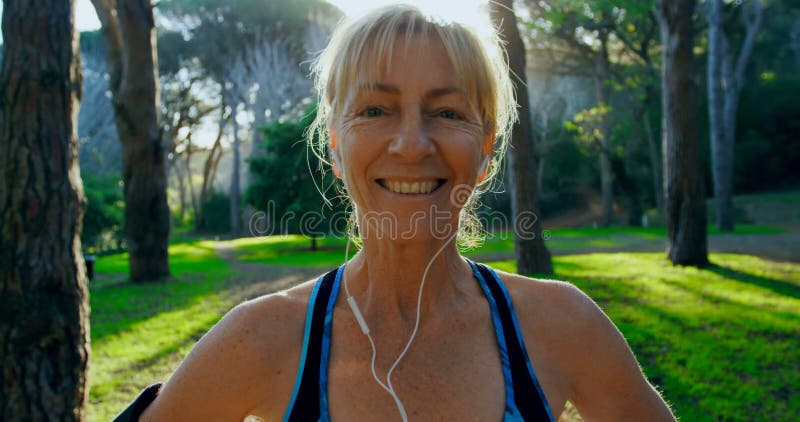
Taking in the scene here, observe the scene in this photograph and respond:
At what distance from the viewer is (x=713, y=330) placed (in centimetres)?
662

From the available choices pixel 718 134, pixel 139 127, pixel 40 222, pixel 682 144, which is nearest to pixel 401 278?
pixel 40 222

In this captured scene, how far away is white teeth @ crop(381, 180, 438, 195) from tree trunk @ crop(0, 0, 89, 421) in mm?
2621

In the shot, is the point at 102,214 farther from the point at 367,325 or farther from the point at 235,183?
the point at 367,325

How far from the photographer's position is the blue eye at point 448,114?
68.2 inches

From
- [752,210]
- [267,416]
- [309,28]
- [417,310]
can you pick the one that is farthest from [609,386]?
[309,28]

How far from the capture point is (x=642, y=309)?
757 centimetres

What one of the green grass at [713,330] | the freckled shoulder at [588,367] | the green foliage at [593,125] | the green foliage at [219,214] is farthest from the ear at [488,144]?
the green foliage at [219,214]

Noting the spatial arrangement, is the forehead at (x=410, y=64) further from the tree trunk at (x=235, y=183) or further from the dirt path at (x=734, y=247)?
the tree trunk at (x=235, y=183)

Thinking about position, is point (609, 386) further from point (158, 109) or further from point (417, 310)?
point (158, 109)

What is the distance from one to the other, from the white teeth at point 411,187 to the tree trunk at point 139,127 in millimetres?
11164

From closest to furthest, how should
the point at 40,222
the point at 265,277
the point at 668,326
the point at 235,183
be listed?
Answer: the point at 40,222
the point at 668,326
the point at 265,277
the point at 235,183

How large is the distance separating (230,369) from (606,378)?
3.49 feet

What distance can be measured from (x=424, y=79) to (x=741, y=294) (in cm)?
840

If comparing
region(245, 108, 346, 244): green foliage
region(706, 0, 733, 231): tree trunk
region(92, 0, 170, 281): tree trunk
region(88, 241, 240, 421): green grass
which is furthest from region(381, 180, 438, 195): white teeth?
region(706, 0, 733, 231): tree trunk
